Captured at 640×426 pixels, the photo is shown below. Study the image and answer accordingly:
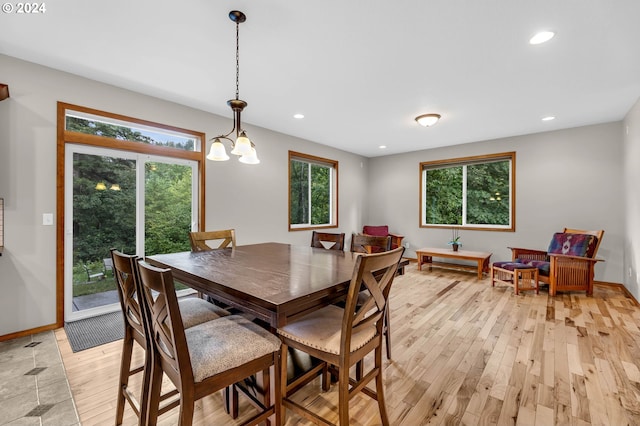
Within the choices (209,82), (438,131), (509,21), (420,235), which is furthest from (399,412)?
(420,235)

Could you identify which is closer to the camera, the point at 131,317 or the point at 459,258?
the point at 131,317

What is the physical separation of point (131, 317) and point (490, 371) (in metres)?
2.41

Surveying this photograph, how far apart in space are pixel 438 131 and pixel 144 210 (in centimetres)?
451

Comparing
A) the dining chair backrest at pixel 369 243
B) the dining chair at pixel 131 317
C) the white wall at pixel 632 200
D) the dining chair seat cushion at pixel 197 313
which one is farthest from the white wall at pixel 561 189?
the dining chair at pixel 131 317

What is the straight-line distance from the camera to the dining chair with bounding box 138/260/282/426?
3.51 feet

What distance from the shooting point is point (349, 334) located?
1294 mm

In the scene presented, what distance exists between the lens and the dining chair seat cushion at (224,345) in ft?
3.80

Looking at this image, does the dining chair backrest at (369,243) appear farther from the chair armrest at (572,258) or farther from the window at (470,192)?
the window at (470,192)

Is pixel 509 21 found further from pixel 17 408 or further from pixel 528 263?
pixel 17 408

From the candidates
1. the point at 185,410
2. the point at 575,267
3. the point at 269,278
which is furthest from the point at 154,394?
the point at 575,267

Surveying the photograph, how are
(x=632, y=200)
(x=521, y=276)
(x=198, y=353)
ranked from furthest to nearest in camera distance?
(x=521, y=276) < (x=632, y=200) < (x=198, y=353)

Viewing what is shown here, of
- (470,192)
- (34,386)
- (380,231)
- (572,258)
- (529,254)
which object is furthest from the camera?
(380,231)

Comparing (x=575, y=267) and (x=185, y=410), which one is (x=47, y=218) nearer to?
(x=185, y=410)

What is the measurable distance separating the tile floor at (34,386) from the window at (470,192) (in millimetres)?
5894
